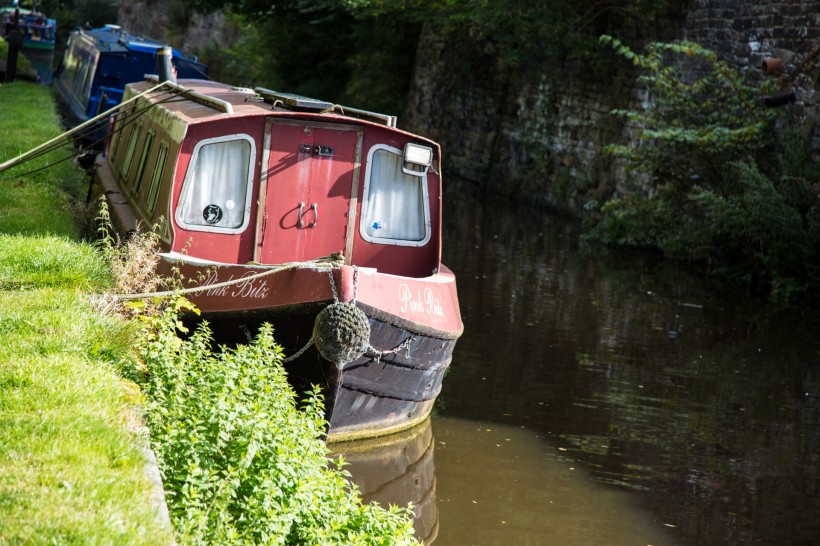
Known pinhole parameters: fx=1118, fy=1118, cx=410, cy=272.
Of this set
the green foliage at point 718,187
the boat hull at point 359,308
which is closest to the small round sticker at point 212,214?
the boat hull at point 359,308

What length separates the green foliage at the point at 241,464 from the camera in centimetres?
460

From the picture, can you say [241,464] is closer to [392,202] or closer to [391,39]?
[392,202]

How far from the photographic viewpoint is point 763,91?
14.5m

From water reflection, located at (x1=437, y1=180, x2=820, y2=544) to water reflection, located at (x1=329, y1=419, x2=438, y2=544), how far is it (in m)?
0.18

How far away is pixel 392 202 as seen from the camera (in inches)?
335

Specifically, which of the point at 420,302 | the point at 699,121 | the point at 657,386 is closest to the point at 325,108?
the point at 420,302

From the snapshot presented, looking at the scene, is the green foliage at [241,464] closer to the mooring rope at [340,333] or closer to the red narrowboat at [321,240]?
the mooring rope at [340,333]

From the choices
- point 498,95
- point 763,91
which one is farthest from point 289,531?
point 498,95

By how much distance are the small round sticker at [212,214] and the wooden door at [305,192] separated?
0.98 ft

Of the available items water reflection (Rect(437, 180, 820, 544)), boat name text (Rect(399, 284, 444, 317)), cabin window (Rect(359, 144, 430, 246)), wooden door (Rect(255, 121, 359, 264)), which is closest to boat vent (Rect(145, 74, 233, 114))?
wooden door (Rect(255, 121, 359, 264))

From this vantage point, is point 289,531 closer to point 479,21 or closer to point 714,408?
point 714,408

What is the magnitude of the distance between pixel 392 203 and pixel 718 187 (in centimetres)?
756

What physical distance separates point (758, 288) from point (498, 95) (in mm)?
11085

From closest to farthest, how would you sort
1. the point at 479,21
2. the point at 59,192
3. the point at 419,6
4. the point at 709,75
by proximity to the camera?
the point at 59,192, the point at 709,75, the point at 479,21, the point at 419,6
